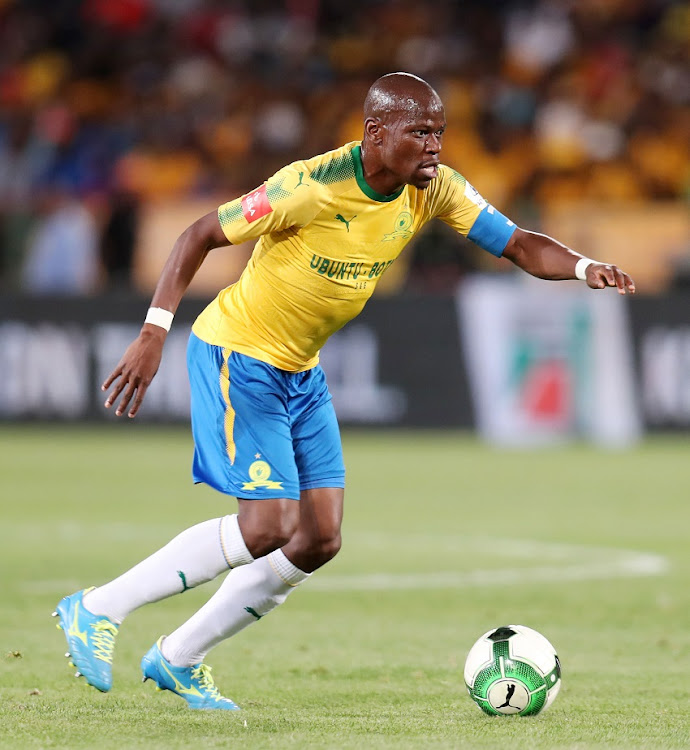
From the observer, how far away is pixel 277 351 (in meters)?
5.40

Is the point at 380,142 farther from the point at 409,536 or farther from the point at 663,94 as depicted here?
the point at 663,94

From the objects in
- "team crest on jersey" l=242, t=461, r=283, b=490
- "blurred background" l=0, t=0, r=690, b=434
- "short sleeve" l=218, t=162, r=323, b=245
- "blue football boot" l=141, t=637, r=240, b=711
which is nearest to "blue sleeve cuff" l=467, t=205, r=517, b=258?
"short sleeve" l=218, t=162, r=323, b=245

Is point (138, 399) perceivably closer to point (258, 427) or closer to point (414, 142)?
point (258, 427)

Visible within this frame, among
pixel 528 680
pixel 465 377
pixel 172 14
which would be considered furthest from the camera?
pixel 172 14

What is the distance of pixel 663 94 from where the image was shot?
805 inches

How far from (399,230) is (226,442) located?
987 mm

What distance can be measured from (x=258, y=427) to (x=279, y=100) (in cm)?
1568

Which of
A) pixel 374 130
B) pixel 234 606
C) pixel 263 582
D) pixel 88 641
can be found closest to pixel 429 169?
pixel 374 130

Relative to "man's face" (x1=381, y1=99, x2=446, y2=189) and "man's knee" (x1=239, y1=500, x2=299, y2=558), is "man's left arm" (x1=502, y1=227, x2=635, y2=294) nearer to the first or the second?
"man's face" (x1=381, y1=99, x2=446, y2=189)

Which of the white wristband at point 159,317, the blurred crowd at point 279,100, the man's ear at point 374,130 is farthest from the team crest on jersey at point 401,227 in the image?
the blurred crowd at point 279,100

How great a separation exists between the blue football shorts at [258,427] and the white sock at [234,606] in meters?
0.33

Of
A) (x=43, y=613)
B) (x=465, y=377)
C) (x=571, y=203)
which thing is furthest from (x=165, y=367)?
(x=43, y=613)

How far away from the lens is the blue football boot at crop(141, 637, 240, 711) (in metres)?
5.27

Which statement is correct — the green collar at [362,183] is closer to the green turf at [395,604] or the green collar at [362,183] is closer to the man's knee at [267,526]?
the man's knee at [267,526]
